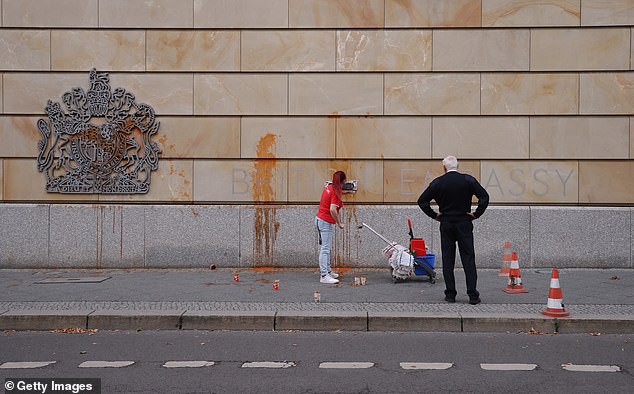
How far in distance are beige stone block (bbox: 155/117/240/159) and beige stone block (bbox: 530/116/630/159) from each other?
5.48m

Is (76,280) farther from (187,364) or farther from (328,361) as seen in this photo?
(328,361)

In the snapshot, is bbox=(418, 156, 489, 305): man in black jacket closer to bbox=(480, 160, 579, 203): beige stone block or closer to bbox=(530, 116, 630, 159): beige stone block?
bbox=(480, 160, 579, 203): beige stone block

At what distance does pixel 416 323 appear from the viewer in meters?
8.14

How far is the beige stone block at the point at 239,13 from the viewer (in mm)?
12008

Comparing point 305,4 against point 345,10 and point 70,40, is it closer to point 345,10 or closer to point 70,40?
point 345,10

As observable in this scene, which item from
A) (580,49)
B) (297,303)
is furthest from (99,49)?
(580,49)

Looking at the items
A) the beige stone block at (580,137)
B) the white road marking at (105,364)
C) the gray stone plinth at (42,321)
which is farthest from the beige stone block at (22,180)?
the beige stone block at (580,137)

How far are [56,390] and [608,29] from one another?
35.1ft

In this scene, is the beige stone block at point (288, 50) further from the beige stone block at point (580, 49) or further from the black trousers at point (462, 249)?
the black trousers at point (462, 249)

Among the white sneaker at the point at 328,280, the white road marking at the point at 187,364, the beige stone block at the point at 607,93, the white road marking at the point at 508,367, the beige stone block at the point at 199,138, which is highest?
the beige stone block at the point at 607,93

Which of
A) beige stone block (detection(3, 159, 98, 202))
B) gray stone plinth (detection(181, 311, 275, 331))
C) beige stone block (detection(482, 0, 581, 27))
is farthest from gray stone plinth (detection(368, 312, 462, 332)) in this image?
beige stone block (detection(3, 159, 98, 202))

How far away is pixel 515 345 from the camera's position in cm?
741

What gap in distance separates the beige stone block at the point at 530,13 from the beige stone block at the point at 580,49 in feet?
0.58

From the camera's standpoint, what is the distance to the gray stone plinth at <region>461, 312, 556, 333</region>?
8023 mm
